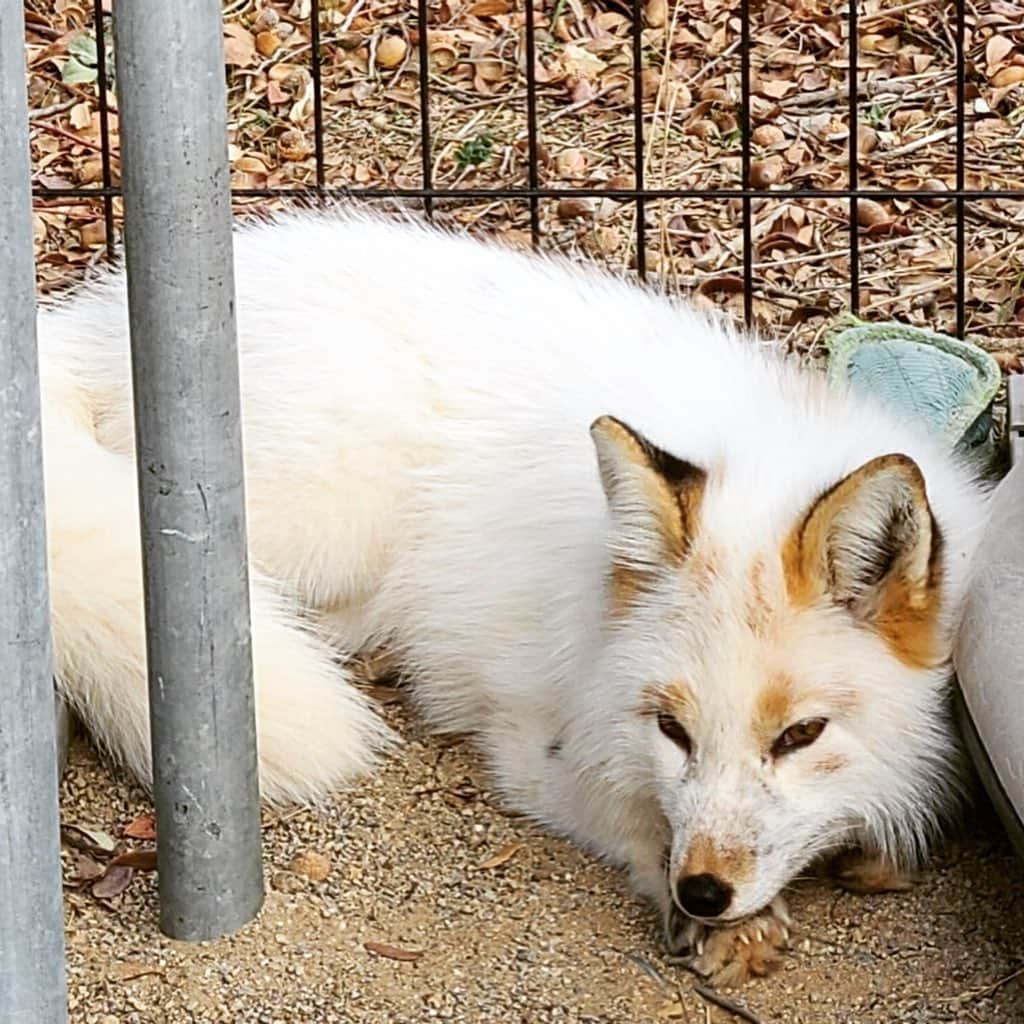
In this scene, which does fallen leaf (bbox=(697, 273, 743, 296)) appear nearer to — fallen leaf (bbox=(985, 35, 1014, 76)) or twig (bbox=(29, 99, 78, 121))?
fallen leaf (bbox=(985, 35, 1014, 76))

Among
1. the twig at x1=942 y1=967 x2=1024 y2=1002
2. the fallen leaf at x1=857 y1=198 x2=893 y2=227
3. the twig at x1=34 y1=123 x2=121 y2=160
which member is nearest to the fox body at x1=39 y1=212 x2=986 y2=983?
the twig at x1=942 y1=967 x2=1024 y2=1002

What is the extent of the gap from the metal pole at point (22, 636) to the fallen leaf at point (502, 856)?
1.25 metres

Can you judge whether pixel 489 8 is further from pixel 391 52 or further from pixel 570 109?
pixel 570 109

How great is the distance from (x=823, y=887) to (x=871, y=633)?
16.3 inches

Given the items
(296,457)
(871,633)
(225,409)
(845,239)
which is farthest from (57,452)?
(845,239)

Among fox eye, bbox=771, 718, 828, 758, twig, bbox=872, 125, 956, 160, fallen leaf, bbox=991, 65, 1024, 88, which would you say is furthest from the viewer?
fallen leaf, bbox=991, 65, 1024, 88

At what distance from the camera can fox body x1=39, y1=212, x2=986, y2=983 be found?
267 centimetres

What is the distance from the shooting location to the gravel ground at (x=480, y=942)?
8.55 feet

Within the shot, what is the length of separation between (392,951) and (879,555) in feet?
2.89

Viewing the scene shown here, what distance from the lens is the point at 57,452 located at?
3.28 metres

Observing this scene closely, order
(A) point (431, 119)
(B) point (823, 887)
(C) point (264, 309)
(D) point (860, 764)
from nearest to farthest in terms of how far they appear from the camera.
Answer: (D) point (860, 764) → (B) point (823, 887) → (C) point (264, 309) → (A) point (431, 119)

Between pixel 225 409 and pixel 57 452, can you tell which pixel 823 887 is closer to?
pixel 225 409

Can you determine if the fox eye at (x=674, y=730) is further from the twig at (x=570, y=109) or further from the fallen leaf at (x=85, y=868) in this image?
the twig at (x=570, y=109)

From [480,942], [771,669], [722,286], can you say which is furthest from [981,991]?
[722,286]
